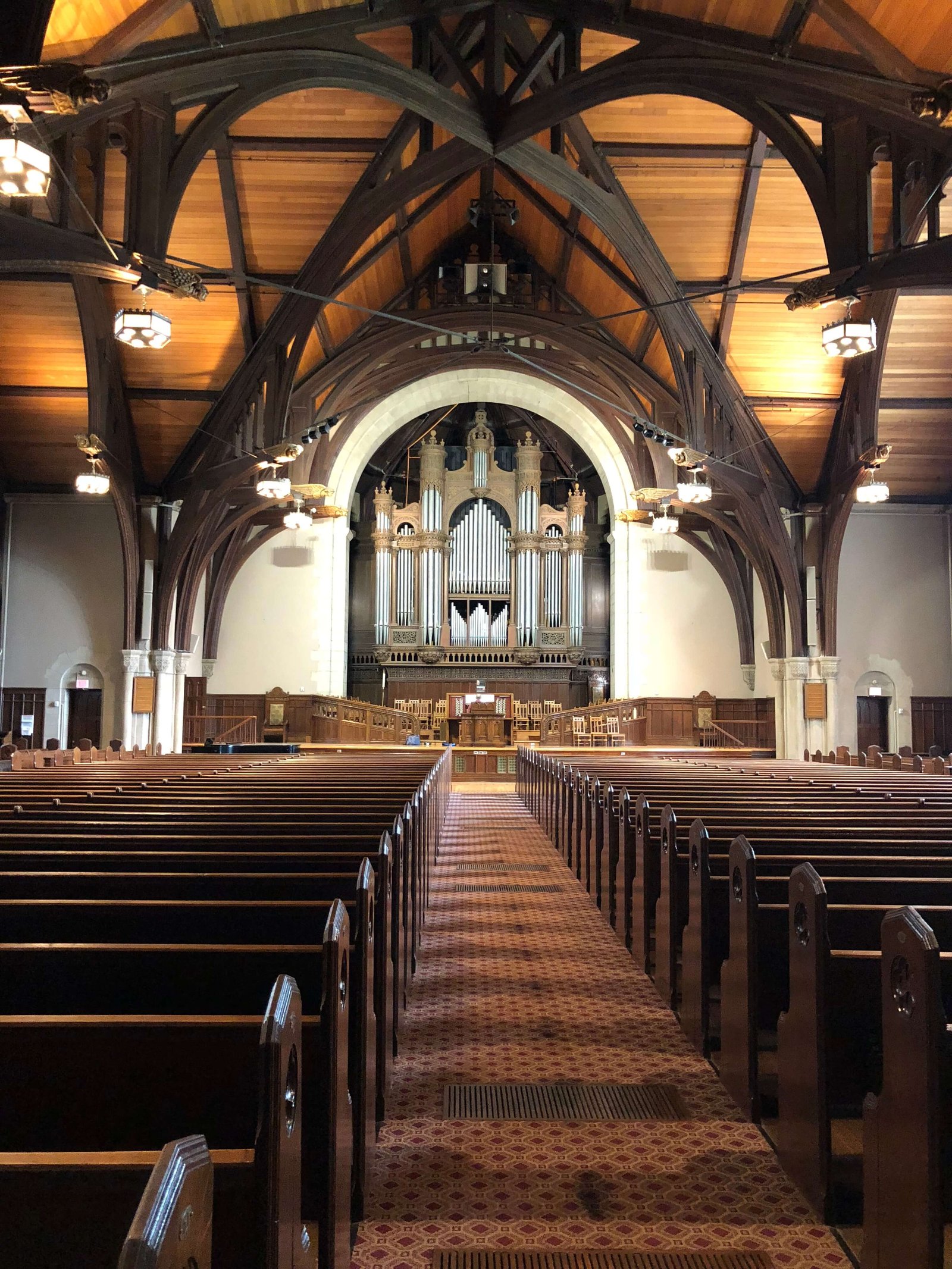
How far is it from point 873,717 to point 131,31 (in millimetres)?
16221

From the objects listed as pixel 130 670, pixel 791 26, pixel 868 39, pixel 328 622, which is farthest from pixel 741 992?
pixel 328 622

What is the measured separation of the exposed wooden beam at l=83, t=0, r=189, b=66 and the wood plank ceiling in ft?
0.09

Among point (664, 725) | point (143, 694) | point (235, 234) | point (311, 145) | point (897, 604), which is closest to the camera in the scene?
point (311, 145)

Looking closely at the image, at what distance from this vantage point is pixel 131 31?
25.7ft

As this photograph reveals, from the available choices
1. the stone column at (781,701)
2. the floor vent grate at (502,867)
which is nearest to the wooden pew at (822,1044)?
the floor vent grate at (502,867)

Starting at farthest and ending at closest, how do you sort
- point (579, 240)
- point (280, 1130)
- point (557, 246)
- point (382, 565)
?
point (382, 565), point (557, 246), point (579, 240), point (280, 1130)

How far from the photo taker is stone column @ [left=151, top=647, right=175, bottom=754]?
15.6 metres

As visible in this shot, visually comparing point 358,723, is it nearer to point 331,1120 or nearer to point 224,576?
point 224,576

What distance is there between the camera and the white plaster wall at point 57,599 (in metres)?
18.2

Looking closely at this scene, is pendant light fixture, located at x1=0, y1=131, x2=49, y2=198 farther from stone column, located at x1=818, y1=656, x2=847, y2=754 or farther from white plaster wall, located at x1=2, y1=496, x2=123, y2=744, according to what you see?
stone column, located at x1=818, y1=656, x2=847, y2=754

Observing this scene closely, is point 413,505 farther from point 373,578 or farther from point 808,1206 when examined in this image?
point 808,1206

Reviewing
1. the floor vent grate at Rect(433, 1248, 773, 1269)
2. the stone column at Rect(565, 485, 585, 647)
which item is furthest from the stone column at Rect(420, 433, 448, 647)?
the floor vent grate at Rect(433, 1248, 773, 1269)

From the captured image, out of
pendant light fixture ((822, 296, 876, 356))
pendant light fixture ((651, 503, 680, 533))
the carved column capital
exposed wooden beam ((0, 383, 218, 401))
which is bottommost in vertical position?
the carved column capital

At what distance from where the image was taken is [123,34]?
25.7 ft
